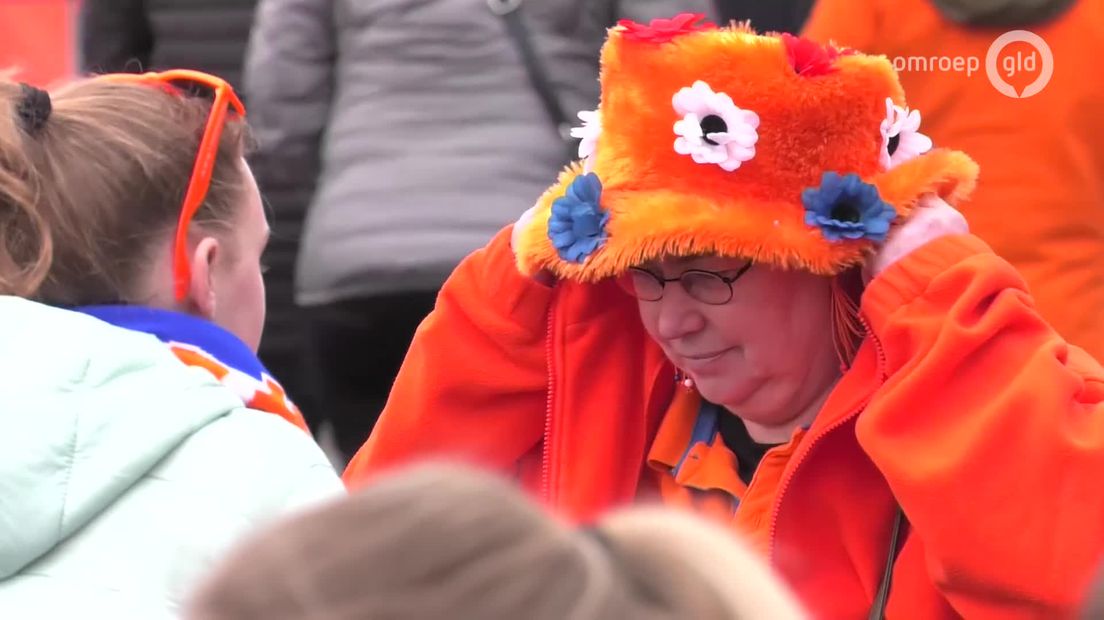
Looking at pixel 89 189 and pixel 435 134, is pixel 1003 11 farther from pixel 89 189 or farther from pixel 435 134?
pixel 89 189

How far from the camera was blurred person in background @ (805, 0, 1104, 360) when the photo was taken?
3.21m

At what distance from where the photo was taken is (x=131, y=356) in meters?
2.05

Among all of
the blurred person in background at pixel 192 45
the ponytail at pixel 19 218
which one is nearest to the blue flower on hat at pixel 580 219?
the ponytail at pixel 19 218

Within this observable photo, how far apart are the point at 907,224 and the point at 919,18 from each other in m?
1.07

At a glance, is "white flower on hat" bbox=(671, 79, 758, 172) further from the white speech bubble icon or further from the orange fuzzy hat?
the white speech bubble icon

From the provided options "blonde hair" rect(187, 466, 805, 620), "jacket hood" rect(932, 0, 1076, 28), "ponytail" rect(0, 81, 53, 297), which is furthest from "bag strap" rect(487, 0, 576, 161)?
"blonde hair" rect(187, 466, 805, 620)

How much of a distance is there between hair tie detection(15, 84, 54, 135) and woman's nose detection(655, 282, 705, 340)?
0.87 m

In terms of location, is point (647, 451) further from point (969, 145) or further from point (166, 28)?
point (166, 28)

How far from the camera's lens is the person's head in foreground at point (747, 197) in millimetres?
2268

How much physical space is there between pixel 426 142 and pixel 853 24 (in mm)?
874

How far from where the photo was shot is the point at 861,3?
325 cm

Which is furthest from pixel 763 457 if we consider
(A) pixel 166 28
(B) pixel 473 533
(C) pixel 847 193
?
(A) pixel 166 28

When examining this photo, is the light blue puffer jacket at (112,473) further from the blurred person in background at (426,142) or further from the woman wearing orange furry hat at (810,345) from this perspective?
the blurred person in background at (426,142)

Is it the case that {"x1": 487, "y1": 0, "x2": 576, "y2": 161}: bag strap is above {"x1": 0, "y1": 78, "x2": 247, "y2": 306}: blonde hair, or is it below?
below
